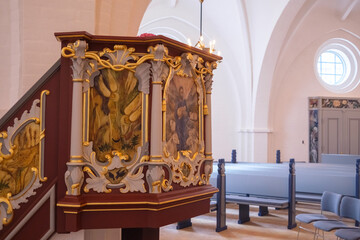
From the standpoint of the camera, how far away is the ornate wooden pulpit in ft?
10.8

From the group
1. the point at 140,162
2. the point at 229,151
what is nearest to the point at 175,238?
the point at 140,162

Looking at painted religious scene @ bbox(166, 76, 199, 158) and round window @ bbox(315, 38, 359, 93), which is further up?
round window @ bbox(315, 38, 359, 93)

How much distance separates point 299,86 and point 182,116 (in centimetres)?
1414

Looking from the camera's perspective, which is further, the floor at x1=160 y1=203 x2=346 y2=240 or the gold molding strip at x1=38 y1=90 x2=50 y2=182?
the floor at x1=160 y1=203 x2=346 y2=240

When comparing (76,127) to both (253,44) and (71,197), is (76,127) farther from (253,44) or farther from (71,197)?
(253,44)

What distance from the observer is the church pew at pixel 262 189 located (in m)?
8.96

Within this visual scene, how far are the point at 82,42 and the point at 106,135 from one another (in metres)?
0.73

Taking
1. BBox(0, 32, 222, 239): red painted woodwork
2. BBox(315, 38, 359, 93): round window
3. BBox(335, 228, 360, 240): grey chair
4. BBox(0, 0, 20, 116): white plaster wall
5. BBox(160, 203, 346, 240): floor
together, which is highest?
BBox(315, 38, 359, 93): round window

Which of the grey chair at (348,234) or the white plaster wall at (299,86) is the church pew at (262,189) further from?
the white plaster wall at (299,86)

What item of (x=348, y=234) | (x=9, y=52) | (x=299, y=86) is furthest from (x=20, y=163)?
(x=299, y=86)

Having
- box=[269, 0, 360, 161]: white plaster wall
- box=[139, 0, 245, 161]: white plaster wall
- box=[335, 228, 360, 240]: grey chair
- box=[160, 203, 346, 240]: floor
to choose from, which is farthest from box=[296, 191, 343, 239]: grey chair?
box=[269, 0, 360, 161]: white plaster wall

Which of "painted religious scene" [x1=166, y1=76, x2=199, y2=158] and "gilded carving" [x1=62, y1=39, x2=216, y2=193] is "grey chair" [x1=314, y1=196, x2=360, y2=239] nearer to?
"painted religious scene" [x1=166, y1=76, x2=199, y2=158]

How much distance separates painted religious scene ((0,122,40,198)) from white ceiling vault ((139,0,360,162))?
1167 cm

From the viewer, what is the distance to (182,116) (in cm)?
379
